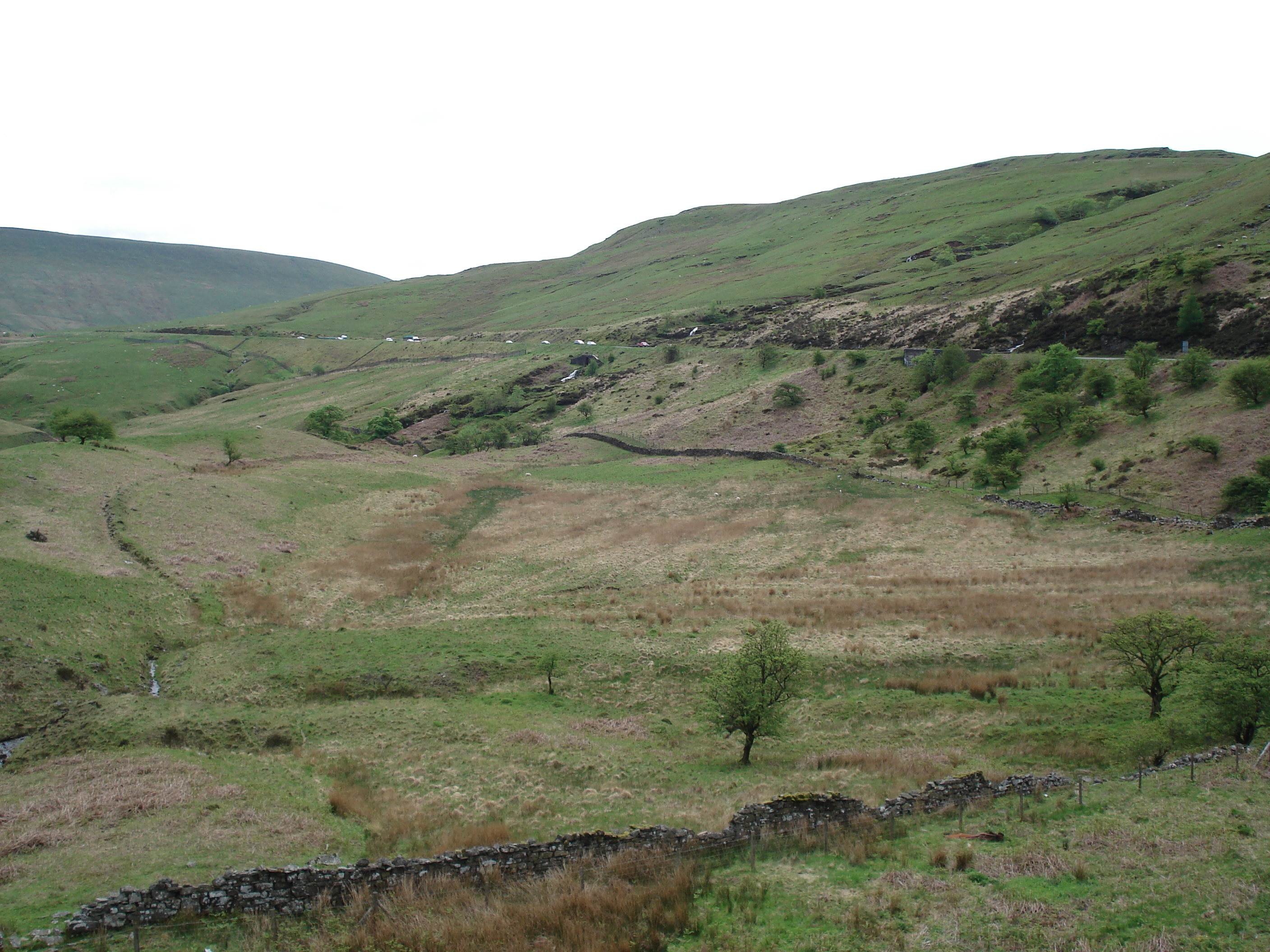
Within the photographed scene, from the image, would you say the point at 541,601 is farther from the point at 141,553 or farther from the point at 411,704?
the point at 141,553

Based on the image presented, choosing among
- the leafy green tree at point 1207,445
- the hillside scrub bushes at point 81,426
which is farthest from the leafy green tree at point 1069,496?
the hillside scrub bushes at point 81,426

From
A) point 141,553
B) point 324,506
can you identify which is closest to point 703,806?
point 141,553

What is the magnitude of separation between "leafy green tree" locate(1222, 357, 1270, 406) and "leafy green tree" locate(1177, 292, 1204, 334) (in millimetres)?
25596

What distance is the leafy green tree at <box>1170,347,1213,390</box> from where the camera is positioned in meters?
59.7

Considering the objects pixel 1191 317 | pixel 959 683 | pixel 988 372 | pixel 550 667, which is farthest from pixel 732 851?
pixel 1191 317

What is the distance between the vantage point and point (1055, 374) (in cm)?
7250

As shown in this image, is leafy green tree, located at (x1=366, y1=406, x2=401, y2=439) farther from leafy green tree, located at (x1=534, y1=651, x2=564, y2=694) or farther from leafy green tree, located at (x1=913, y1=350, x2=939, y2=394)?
leafy green tree, located at (x1=534, y1=651, x2=564, y2=694)

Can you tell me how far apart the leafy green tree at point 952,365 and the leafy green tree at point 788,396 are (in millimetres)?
17998

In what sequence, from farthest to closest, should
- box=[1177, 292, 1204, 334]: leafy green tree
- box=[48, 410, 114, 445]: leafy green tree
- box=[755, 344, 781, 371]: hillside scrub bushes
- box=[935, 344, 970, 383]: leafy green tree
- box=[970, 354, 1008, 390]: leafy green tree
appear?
box=[755, 344, 781, 371]: hillside scrub bushes < box=[935, 344, 970, 383]: leafy green tree < box=[970, 354, 1008, 390]: leafy green tree < box=[1177, 292, 1204, 334]: leafy green tree < box=[48, 410, 114, 445]: leafy green tree

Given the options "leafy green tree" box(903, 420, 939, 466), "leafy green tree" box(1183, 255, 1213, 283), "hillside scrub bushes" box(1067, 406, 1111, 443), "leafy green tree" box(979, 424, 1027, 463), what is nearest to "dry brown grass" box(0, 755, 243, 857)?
"leafy green tree" box(979, 424, 1027, 463)

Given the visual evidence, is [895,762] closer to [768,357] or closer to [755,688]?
[755,688]

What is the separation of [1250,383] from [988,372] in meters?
29.2

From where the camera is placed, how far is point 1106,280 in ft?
311

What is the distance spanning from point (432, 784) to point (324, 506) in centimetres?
4567
